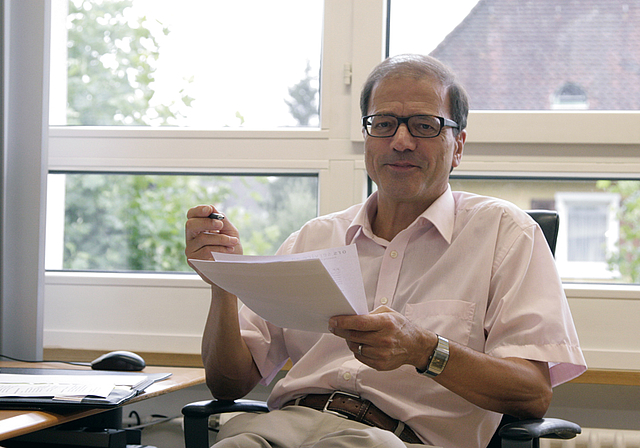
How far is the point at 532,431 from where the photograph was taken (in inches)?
39.2

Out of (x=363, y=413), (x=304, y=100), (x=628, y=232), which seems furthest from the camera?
(x=304, y=100)

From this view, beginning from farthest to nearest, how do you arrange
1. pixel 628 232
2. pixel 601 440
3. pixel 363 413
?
pixel 628 232 < pixel 601 440 < pixel 363 413

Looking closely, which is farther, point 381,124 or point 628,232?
point 628,232

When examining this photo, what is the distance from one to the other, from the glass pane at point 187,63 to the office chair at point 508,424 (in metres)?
0.91

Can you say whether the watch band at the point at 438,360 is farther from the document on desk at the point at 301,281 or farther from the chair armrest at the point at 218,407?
the chair armrest at the point at 218,407

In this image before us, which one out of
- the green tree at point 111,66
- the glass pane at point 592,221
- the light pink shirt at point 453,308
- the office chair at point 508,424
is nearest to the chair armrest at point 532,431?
the office chair at point 508,424

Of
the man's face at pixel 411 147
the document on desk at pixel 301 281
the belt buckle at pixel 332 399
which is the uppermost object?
the man's face at pixel 411 147

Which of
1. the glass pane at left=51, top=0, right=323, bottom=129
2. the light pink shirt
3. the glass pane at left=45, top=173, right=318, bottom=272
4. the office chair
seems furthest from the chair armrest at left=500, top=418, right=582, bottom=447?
the glass pane at left=51, top=0, right=323, bottom=129

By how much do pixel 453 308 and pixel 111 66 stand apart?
1.53 metres

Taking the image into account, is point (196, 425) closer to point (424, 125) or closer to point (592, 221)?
point (424, 125)

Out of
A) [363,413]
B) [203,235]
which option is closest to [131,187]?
[203,235]

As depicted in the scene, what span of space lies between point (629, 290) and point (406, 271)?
0.87 metres

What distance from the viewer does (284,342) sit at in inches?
57.7

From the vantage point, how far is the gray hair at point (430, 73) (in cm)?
135
